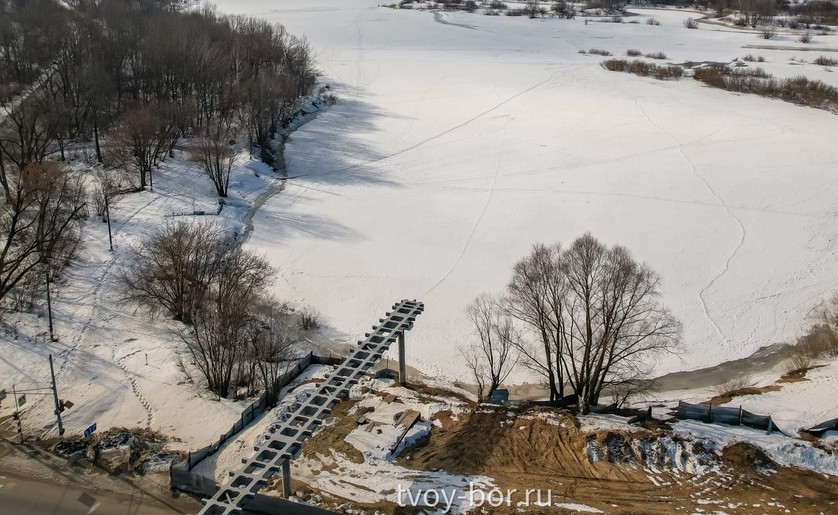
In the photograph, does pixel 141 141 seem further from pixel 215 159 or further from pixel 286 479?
pixel 286 479

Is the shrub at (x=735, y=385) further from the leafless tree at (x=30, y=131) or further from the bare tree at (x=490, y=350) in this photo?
the leafless tree at (x=30, y=131)

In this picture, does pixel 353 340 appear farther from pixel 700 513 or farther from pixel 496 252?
pixel 700 513

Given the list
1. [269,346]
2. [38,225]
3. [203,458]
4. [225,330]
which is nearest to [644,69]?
[38,225]

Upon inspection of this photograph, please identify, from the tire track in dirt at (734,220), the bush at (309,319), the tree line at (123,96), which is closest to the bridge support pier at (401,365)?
the bush at (309,319)

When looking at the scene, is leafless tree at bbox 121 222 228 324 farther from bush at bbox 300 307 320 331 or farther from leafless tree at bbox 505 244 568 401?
leafless tree at bbox 505 244 568 401

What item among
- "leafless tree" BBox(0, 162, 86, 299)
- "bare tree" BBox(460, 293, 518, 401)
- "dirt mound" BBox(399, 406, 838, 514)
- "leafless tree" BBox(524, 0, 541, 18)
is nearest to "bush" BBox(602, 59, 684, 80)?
"leafless tree" BBox(524, 0, 541, 18)
